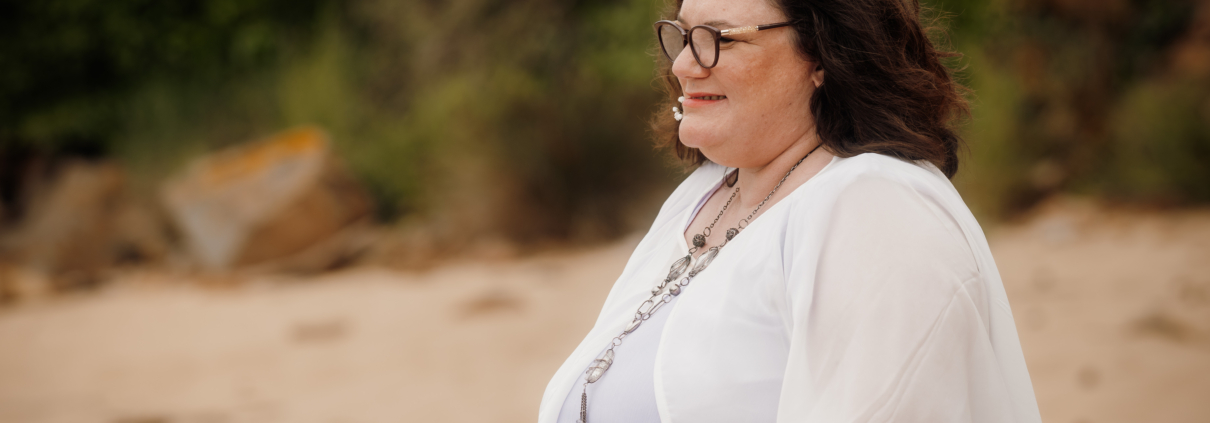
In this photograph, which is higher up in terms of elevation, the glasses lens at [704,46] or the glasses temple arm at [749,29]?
the glasses lens at [704,46]

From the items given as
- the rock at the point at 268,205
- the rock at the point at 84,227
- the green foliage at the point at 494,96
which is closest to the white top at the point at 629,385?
the green foliage at the point at 494,96

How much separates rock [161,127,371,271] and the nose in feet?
19.2

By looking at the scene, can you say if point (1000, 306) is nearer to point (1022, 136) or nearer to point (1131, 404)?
point (1131, 404)

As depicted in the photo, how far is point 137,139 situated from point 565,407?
10.1 meters

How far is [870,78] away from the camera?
1.23m

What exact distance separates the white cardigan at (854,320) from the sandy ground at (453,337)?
2417 millimetres

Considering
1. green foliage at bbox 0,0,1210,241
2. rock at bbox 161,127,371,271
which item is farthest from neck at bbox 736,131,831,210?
rock at bbox 161,127,371,271

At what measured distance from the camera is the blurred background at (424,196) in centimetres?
408

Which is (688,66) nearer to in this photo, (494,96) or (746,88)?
(746,88)

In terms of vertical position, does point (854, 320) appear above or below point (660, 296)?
below

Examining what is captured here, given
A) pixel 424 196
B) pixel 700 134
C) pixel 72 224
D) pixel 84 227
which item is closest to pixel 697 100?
pixel 700 134

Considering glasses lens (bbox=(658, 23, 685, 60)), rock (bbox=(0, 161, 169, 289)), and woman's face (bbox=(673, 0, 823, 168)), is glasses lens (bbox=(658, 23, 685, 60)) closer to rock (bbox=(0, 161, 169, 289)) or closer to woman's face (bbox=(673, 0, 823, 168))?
woman's face (bbox=(673, 0, 823, 168))

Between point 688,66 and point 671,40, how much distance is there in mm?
123

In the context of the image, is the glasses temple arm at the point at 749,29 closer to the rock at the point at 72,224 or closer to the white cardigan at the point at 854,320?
the white cardigan at the point at 854,320
